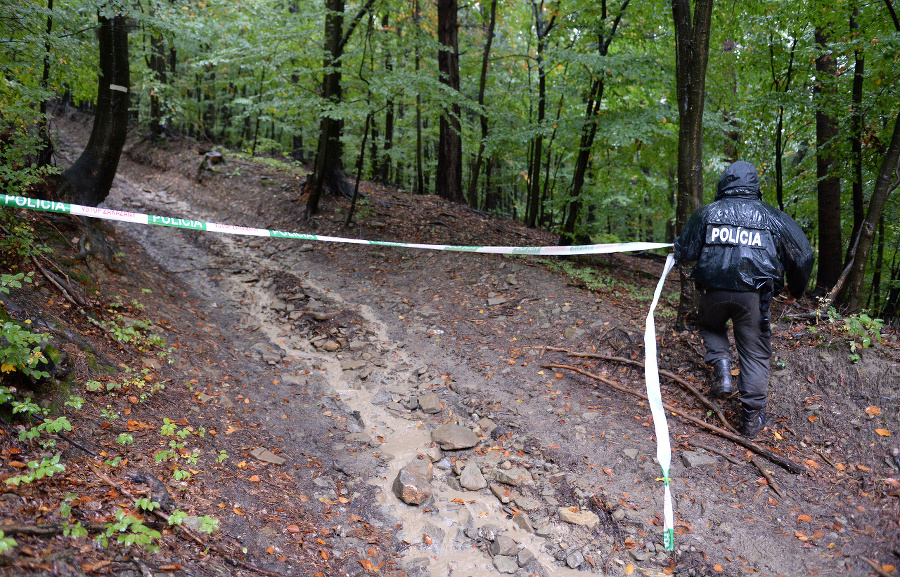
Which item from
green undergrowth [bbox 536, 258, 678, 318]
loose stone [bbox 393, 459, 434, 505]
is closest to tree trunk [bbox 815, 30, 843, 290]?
green undergrowth [bbox 536, 258, 678, 318]

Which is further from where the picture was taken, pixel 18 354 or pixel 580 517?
pixel 580 517

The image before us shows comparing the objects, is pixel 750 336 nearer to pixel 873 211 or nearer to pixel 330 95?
pixel 873 211

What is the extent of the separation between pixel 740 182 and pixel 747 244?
2.00 ft

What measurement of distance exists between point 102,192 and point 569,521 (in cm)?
764

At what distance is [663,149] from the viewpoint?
925 centimetres

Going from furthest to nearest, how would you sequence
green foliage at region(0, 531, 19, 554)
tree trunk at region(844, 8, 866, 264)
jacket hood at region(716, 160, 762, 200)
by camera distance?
tree trunk at region(844, 8, 866, 264), jacket hood at region(716, 160, 762, 200), green foliage at region(0, 531, 19, 554)

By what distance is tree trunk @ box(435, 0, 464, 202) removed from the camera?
11633 mm

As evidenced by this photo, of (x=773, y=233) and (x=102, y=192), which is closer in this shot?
(x=773, y=233)

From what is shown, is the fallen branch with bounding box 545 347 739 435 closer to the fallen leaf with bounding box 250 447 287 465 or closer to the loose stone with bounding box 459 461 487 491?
the loose stone with bounding box 459 461 487 491

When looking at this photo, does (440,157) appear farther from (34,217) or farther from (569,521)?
(569,521)

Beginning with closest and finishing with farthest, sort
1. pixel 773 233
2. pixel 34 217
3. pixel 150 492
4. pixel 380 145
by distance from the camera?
pixel 150 492, pixel 773 233, pixel 34 217, pixel 380 145

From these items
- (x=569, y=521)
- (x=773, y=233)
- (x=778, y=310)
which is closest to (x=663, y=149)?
(x=778, y=310)

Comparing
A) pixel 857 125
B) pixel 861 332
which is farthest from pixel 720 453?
pixel 857 125

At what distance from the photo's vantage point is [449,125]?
11.5 metres
